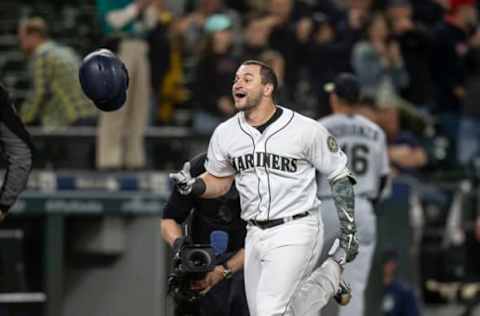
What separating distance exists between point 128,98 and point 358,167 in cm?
284

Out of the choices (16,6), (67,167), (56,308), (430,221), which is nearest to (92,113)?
(67,167)

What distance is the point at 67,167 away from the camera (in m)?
13.3

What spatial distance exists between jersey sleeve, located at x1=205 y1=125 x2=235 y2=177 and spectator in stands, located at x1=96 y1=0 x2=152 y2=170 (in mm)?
4290

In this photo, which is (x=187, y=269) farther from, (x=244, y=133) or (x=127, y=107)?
(x=127, y=107)

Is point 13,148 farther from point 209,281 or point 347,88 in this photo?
point 347,88

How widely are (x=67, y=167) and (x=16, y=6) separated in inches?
195

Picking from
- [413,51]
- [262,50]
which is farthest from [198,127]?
[413,51]

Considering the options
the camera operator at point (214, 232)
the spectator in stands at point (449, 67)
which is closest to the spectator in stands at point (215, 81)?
the spectator in stands at point (449, 67)

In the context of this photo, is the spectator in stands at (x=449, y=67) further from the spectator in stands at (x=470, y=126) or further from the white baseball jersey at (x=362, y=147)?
the white baseball jersey at (x=362, y=147)

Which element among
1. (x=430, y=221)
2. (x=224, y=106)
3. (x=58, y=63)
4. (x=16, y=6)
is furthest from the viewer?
(x=16, y=6)

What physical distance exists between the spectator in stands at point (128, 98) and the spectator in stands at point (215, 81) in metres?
0.70

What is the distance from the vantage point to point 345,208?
8.42m

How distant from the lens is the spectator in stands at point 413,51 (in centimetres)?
1602

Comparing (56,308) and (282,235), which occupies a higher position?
(282,235)
